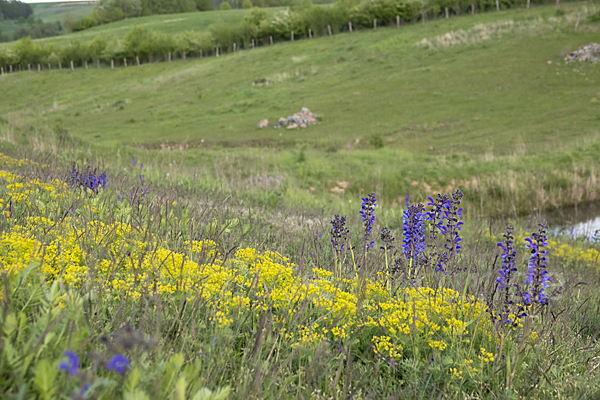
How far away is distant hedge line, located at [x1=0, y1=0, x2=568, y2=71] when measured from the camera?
2229 inches

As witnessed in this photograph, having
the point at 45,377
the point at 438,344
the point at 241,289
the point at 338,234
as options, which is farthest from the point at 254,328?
the point at 338,234

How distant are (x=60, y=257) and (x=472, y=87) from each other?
33.6 meters

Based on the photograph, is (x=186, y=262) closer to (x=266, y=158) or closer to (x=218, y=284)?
(x=218, y=284)

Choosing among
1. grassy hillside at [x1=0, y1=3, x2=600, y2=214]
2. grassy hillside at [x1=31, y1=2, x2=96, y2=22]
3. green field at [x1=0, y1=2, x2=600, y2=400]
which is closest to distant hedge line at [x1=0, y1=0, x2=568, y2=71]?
grassy hillside at [x1=0, y1=3, x2=600, y2=214]

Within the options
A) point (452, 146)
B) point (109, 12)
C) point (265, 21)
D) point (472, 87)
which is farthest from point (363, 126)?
point (109, 12)

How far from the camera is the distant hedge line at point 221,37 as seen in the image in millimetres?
56625

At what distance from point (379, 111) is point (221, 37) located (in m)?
43.1

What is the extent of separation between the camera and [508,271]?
272cm

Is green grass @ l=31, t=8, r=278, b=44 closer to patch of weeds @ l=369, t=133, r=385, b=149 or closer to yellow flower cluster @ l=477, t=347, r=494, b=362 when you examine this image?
patch of weeds @ l=369, t=133, r=385, b=149

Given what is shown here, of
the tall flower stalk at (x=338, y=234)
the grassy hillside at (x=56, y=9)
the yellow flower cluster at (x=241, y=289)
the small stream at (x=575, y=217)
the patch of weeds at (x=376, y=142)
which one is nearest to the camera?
the yellow flower cluster at (x=241, y=289)

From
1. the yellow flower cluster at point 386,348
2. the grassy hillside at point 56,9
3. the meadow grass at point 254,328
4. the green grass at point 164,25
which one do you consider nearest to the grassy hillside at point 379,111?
the meadow grass at point 254,328

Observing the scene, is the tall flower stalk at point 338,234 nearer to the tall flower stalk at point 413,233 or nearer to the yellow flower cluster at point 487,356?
the tall flower stalk at point 413,233

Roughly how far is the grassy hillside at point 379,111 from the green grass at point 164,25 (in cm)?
2600

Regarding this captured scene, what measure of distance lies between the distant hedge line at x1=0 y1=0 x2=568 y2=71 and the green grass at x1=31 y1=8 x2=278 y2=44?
1063cm
